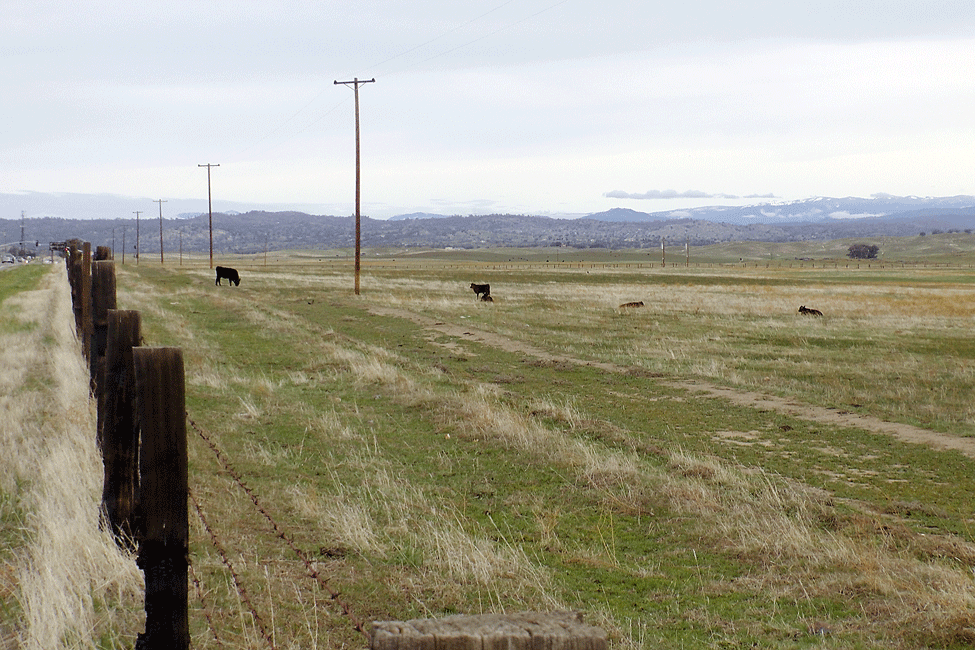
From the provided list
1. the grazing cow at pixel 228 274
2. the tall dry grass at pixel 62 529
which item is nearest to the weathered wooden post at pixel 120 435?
the tall dry grass at pixel 62 529

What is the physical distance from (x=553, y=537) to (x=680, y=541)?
3.76ft

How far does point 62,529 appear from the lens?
643cm

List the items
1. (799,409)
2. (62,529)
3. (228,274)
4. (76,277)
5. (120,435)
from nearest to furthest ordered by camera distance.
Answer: (120,435) < (62,529) < (799,409) < (76,277) < (228,274)

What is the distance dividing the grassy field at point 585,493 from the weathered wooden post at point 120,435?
719 millimetres

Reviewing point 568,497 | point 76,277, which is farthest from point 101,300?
point 76,277

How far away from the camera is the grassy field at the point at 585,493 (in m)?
5.77

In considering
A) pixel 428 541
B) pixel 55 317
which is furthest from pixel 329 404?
pixel 55 317

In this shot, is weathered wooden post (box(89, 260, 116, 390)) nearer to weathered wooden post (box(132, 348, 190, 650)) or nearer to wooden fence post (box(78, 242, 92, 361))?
wooden fence post (box(78, 242, 92, 361))

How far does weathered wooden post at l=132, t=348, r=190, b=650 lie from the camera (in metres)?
4.02

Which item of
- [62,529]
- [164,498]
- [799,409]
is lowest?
[799,409]

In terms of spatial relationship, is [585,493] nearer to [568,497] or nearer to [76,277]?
[568,497]

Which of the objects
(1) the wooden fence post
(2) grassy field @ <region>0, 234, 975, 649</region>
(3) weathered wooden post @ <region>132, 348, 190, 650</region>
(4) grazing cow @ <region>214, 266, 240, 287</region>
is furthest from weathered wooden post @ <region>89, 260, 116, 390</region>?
(4) grazing cow @ <region>214, 266, 240, 287</region>

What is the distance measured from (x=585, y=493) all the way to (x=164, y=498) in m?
5.42

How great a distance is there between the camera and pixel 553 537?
7270 mm
